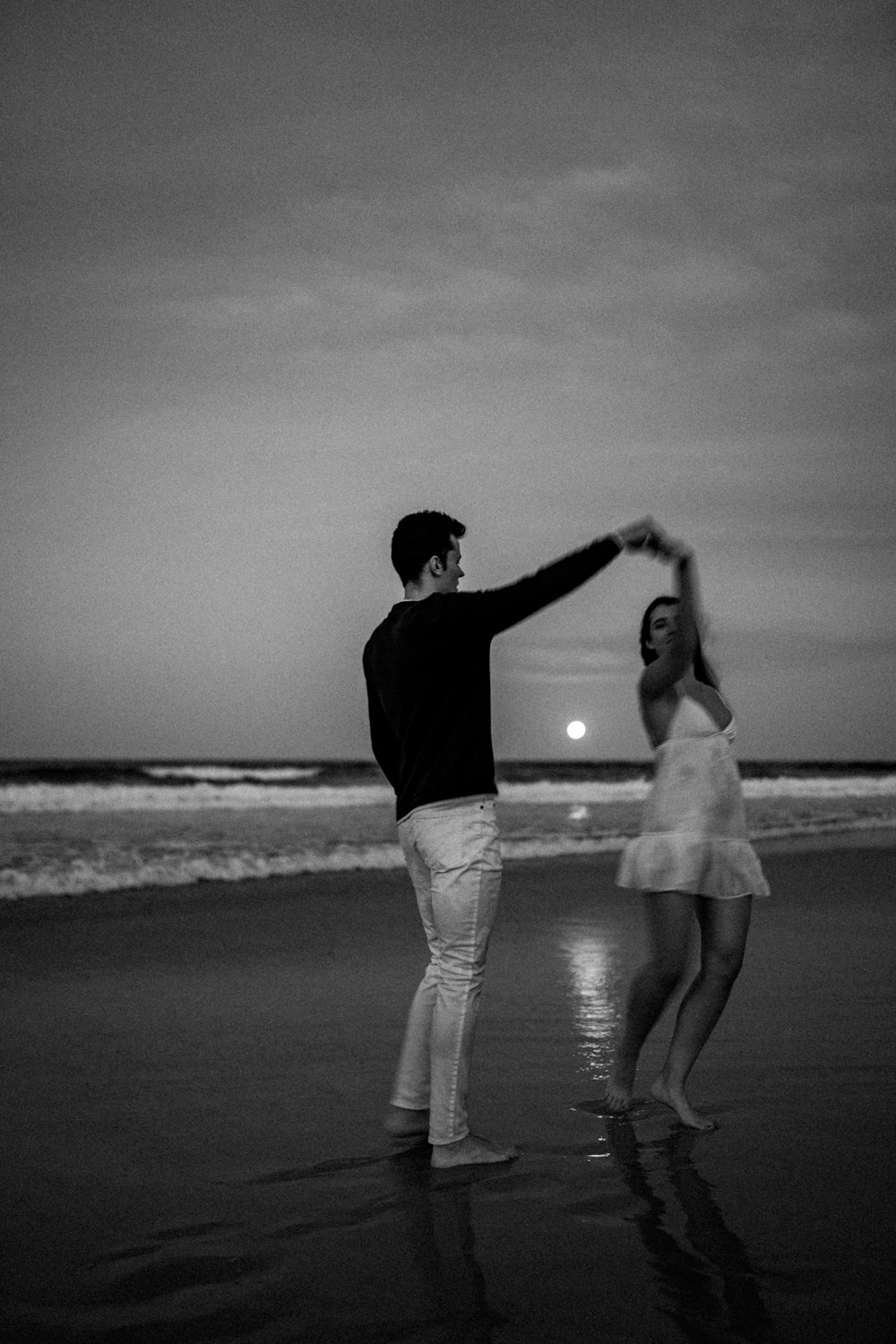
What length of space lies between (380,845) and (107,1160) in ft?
35.0

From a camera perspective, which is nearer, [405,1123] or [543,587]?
[543,587]

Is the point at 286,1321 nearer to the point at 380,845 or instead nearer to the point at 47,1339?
the point at 47,1339

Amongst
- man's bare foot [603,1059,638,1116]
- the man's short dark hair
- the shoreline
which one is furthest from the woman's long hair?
the shoreline

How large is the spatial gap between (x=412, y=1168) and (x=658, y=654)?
75.0 inches

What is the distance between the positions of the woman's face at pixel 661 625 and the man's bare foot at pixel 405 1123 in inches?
69.5

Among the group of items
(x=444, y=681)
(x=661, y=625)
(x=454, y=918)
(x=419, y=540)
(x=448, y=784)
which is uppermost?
(x=419, y=540)

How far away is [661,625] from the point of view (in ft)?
13.6

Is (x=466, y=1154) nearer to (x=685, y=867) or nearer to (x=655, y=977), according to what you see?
(x=655, y=977)

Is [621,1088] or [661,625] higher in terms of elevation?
[661,625]

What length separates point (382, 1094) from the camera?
4199 mm

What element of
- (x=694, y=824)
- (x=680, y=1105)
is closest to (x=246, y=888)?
(x=680, y=1105)

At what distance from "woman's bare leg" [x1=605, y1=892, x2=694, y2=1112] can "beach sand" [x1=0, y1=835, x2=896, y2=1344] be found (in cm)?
16

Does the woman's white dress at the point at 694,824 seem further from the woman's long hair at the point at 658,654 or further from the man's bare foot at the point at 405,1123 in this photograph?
the man's bare foot at the point at 405,1123

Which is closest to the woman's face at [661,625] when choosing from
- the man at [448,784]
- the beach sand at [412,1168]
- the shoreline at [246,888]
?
the man at [448,784]
